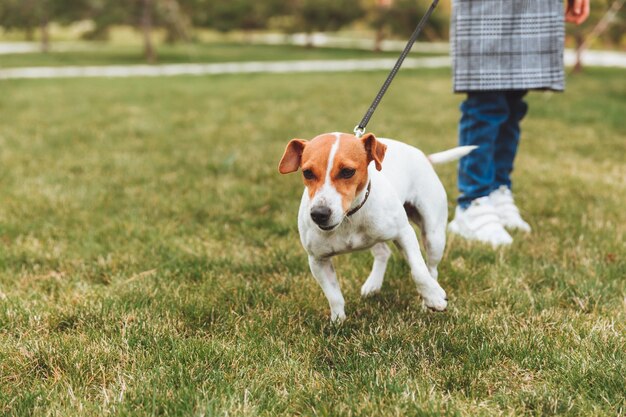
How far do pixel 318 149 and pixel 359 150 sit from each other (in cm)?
16

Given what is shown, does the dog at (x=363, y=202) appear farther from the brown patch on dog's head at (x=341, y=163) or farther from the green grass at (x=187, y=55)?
the green grass at (x=187, y=55)

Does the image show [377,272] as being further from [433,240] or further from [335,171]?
[335,171]

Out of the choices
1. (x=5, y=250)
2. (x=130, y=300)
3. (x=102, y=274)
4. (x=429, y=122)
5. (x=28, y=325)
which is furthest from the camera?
(x=429, y=122)

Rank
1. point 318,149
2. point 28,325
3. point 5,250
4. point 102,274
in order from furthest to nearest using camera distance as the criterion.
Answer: point 5,250 < point 102,274 < point 28,325 < point 318,149

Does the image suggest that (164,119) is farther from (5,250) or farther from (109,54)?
(109,54)

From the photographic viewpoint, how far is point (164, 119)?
8711mm

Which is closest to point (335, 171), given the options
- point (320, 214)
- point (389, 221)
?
point (320, 214)

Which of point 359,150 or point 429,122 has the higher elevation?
point 359,150

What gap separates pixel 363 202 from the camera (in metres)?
2.53

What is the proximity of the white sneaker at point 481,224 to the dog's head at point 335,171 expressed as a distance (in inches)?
69.2

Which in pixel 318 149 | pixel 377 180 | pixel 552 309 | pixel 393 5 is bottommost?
pixel 552 309

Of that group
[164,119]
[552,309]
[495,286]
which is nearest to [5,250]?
[495,286]

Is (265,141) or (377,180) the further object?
(265,141)

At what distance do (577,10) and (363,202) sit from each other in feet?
8.06
